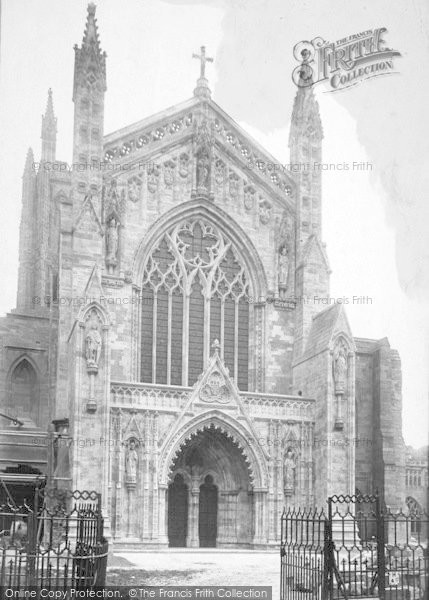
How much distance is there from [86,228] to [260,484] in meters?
9.93

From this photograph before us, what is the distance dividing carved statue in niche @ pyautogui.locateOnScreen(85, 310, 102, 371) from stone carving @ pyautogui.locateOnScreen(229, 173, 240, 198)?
26.1ft

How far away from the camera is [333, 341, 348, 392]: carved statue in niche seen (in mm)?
31375

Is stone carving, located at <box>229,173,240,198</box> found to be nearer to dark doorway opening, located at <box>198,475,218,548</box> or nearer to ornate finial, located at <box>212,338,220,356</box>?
ornate finial, located at <box>212,338,220,356</box>

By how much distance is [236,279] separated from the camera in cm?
3391

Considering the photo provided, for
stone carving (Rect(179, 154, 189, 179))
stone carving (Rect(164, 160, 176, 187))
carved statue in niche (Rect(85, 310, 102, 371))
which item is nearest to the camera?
carved statue in niche (Rect(85, 310, 102, 371))

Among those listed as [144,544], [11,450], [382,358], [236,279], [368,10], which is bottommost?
[144,544]

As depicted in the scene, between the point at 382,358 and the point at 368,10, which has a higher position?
the point at 368,10

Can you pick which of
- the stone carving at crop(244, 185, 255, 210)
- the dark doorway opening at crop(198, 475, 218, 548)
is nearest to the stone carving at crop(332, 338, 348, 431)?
the dark doorway opening at crop(198, 475, 218, 548)

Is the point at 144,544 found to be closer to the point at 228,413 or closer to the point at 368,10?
the point at 228,413

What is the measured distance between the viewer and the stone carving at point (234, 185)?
1348 inches

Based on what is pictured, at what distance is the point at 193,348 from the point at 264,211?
227 inches

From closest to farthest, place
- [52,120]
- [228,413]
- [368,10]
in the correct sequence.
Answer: [368,10] → [228,413] → [52,120]

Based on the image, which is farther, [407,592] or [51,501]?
[51,501]

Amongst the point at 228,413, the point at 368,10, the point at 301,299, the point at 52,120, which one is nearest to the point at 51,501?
the point at 228,413
